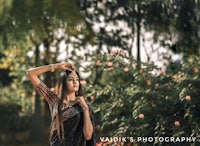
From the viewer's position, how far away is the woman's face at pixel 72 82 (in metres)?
3.82

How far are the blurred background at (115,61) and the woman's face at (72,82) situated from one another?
41cm

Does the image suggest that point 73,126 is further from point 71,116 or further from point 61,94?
point 61,94

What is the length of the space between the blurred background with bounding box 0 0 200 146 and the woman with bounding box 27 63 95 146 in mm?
501

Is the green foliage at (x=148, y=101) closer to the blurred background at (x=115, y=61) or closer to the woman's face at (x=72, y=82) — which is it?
the blurred background at (x=115, y=61)

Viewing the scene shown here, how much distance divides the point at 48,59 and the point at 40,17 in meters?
9.78

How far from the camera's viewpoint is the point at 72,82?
3850 millimetres

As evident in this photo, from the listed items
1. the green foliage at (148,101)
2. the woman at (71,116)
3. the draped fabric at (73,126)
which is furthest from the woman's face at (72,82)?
the green foliage at (148,101)

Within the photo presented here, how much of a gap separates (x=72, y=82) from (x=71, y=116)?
29cm

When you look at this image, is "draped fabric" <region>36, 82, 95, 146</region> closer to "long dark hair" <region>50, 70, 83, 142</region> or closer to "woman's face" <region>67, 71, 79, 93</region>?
"long dark hair" <region>50, 70, 83, 142</region>

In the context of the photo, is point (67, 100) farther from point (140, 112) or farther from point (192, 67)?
point (192, 67)

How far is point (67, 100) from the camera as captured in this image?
378 cm

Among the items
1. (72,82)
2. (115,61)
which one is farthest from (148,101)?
(72,82)

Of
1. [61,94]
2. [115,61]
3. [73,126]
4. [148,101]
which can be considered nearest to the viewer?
[73,126]

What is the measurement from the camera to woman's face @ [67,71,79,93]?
12.5 ft
